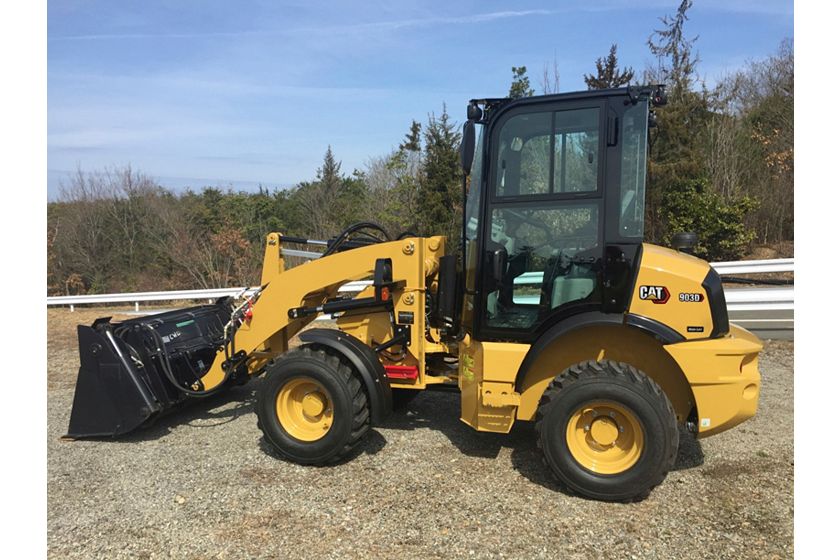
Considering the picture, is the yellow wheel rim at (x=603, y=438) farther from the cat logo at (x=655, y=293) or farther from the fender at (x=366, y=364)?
the fender at (x=366, y=364)

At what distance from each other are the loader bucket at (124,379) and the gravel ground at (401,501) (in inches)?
8.9

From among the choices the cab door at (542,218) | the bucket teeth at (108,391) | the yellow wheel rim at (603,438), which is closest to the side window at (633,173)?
the cab door at (542,218)

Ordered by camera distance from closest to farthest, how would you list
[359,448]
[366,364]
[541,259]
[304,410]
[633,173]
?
[633,173]
[541,259]
[366,364]
[304,410]
[359,448]

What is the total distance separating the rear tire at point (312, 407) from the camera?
4.18 m

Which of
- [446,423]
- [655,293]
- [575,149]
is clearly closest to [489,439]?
[446,423]

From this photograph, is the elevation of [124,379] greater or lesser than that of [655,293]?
lesser

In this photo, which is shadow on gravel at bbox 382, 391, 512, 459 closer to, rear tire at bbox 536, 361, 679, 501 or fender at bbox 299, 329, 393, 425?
fender at bbox 299, 329, 393, 425

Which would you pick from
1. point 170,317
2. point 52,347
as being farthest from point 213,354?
point 52,347

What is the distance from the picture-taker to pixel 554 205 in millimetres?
3787

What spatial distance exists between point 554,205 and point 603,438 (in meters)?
1.58

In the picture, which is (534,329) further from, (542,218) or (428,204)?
(428,204)

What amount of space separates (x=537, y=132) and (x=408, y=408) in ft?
9.85

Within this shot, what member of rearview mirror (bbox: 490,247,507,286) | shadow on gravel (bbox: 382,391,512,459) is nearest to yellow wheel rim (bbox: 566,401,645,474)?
shadow on gravel (bbox: 382,391,512,459)

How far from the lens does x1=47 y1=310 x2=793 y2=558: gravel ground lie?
3170mm
